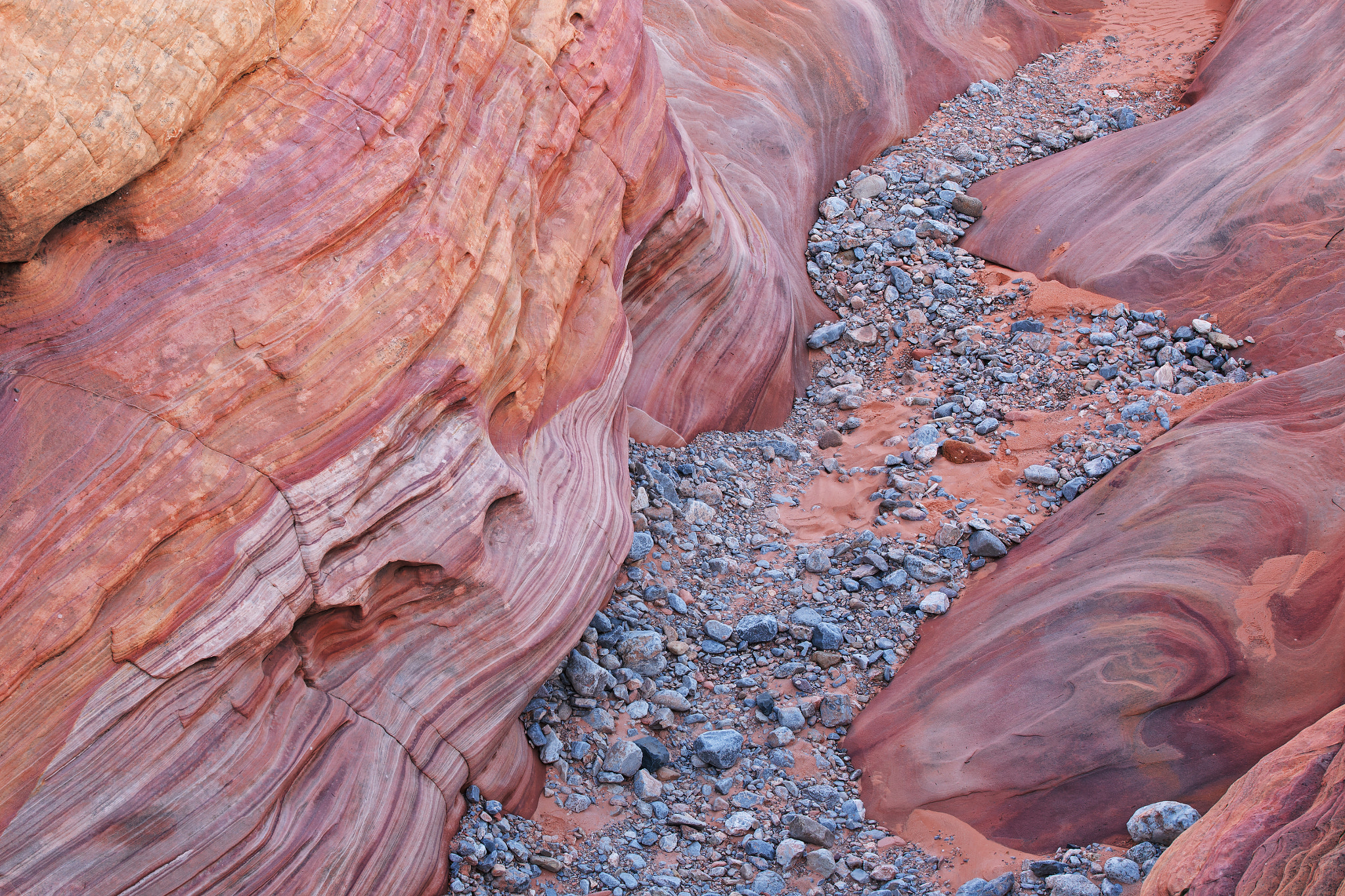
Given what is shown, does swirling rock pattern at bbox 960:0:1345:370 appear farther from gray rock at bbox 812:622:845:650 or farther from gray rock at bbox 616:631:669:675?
gray rock at bbox 616:631:669:675

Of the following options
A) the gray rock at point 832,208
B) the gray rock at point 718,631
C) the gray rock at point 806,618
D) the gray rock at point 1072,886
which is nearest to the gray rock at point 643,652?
the gray rock at point 718,631

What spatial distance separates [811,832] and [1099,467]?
267cm

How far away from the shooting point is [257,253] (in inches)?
124

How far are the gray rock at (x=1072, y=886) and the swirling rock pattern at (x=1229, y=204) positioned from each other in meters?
3.93

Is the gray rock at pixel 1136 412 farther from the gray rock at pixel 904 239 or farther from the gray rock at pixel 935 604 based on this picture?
the gray rock at pixel 904 239

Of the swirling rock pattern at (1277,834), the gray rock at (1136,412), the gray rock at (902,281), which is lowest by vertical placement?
the gray rock at (1136,412)

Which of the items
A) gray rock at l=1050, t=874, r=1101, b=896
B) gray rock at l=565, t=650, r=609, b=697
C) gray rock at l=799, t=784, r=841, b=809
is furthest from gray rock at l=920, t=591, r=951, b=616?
gray rock at l=565, t=650, r=609, b=697

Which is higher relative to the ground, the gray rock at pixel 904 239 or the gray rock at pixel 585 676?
the gray rock at pixel 904 239

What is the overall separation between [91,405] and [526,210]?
2080 millimetres

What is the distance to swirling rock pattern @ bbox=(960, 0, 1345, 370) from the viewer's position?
5.94 meters

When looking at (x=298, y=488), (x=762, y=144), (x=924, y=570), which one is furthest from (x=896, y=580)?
(x=762, y=144)

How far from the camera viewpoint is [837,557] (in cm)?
515

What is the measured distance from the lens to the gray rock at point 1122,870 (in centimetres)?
325

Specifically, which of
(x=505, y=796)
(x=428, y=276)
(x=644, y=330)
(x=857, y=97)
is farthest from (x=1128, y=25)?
(x=505, y=796)
